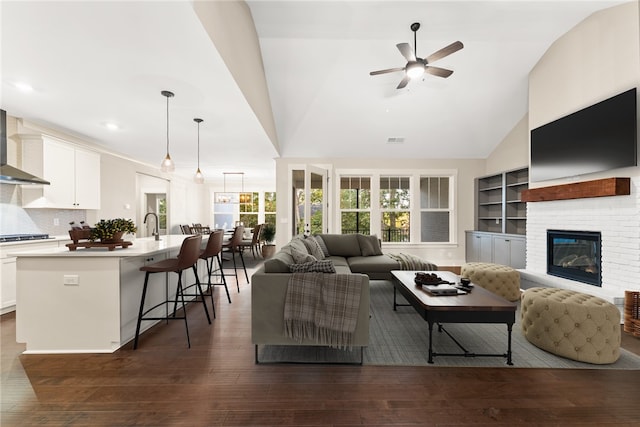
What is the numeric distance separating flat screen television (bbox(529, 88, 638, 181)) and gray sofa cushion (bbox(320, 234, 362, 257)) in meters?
2.99

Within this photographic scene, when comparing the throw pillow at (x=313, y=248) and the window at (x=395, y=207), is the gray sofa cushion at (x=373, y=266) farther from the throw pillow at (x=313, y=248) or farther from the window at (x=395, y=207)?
the window at (x=395, y=207)

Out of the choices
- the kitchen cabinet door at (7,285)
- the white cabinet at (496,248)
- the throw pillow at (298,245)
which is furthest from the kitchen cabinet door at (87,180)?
the white cabinet at (496,248)

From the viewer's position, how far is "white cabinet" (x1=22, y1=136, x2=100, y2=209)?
3.86 metres

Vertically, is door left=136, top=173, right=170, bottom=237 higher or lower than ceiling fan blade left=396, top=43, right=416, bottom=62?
lower

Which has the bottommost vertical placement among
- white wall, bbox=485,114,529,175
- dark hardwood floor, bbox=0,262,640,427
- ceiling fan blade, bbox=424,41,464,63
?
dark hardwood floor, bbox=0,262,640,427

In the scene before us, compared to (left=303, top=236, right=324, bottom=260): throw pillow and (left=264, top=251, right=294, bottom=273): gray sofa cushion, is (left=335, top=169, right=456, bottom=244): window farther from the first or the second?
(left=264, top=251, right=294, bottom=273): gray sofa cushion

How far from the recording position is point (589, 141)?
3.44m

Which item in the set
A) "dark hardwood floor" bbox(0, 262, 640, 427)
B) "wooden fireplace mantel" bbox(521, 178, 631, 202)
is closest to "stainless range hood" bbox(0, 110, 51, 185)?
"dark hardwood floor" bbox(0, 262, 640, 427)

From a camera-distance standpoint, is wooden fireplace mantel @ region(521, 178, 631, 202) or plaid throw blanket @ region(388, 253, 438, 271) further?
plaid throw blanket @ region(388, 253, 438, 271)

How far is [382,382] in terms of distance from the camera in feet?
6.59

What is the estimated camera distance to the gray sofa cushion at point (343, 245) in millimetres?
4793

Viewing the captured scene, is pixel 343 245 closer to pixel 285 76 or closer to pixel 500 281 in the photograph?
pixel 500 281

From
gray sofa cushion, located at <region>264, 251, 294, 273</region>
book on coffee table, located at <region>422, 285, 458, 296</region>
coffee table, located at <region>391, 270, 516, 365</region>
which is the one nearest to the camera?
coffee table, located at <region>391, 270, 516, 365</region>

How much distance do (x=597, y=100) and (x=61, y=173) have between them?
7.43 metres
